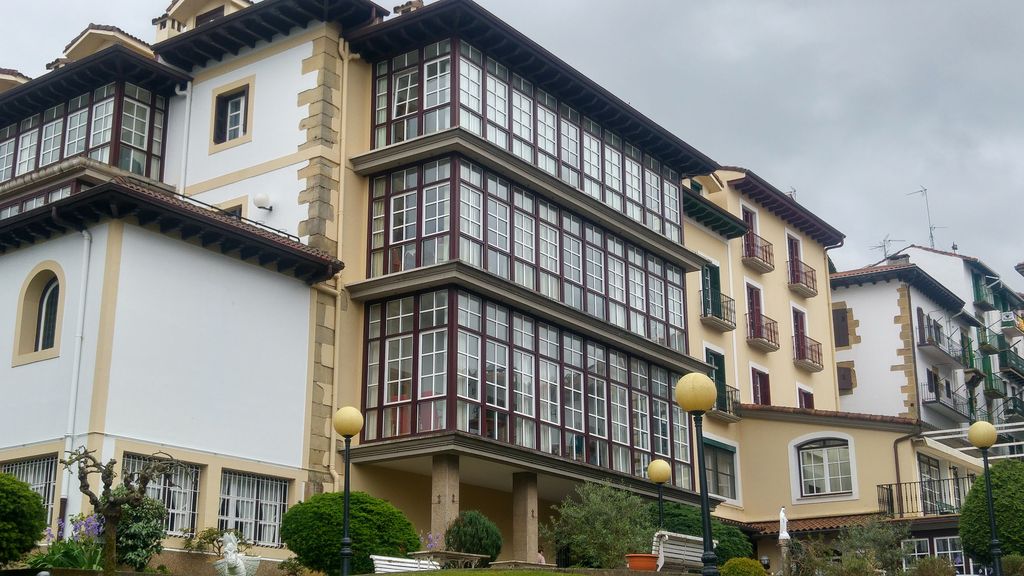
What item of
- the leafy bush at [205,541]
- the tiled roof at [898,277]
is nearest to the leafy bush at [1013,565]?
the leafy bush at [205,541]

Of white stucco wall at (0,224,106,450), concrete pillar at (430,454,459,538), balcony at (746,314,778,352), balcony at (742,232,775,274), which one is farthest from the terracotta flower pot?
balcony at (742,232,775,274)

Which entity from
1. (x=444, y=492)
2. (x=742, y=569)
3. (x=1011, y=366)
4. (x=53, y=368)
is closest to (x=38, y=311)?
(x=53, y=368)

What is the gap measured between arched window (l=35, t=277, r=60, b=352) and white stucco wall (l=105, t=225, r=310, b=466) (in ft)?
7.09

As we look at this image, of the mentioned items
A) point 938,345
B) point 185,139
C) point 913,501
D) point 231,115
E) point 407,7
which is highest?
point 407,7

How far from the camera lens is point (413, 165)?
1125 inches

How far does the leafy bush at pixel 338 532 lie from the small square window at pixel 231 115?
10110mm

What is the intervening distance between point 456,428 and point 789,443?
51.2 feet

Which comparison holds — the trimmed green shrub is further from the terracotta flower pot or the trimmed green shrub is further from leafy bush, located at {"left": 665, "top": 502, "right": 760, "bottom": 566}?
the terracotta flower pot

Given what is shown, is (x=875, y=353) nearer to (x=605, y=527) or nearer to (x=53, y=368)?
(x=605, y=527)

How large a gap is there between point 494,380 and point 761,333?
1632cm

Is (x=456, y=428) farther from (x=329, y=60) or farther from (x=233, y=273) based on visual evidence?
(x=329, y=60)

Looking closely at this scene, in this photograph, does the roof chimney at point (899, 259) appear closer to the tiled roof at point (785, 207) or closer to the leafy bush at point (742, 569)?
the tiled roof at point (785, 207)

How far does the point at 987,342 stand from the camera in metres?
55.5

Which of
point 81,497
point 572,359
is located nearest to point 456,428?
point 572,359
